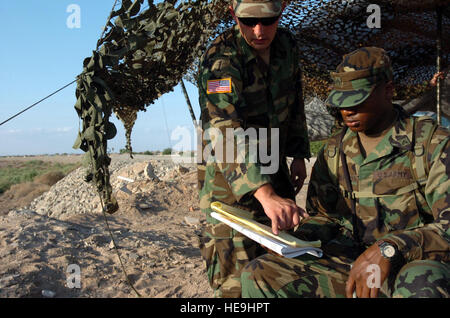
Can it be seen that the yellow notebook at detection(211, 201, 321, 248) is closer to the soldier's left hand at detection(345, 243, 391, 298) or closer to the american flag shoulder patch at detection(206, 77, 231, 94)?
the soldier's left hand at detection(345, 243, 391, 298)

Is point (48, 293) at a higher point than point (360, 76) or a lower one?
lower

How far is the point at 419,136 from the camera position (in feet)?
6.37

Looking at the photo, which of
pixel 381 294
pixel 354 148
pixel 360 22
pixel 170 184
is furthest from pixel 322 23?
pixel 381 294

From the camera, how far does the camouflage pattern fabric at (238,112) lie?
2189mm

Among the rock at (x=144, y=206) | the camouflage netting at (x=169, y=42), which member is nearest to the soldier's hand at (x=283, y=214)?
the camouflage netting at (x=169, y=42)

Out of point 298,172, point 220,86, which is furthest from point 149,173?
point 220,86

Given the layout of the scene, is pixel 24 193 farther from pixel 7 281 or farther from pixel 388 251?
pixel 388 251

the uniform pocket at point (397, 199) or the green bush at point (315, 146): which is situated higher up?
the uniform pocket at point (397, 199)

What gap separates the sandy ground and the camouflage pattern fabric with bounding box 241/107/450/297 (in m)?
1.33

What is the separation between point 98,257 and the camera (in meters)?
3.80

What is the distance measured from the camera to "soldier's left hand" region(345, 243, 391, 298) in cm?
162

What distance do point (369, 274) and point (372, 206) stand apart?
1.70 feet

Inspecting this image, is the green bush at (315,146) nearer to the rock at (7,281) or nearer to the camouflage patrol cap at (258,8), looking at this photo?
the rock at (7,281)
